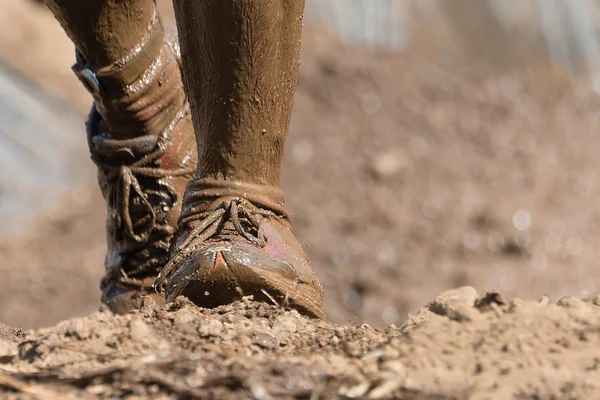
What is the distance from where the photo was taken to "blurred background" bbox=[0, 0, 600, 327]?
519cm

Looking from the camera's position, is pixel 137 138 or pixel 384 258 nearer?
pixel 137 138

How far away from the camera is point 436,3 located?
24.0 feet

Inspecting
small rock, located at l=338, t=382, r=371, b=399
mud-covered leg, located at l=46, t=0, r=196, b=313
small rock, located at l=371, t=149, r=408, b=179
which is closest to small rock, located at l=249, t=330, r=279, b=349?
small rock, located at l=338, t=382, r=371, b=399

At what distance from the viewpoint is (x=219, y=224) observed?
177 centimetres

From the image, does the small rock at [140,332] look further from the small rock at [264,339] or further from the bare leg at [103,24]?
the bare leg at [103,24]

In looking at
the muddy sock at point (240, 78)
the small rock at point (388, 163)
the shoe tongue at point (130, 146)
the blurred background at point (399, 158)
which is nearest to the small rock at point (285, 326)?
the muddy sock at point (240, 78)

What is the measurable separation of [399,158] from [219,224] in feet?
14.1

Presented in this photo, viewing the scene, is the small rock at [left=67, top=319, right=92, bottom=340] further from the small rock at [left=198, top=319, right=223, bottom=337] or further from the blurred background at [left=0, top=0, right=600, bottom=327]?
the blurred background at [left=0, top=0, right=600, bottom=327]

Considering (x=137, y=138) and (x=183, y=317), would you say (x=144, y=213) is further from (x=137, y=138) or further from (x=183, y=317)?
(x=183, y=317)

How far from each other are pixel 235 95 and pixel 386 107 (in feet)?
15.6

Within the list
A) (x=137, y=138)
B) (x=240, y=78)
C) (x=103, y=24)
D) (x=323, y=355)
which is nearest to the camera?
(x=323, y=355)

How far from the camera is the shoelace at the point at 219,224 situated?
174cm

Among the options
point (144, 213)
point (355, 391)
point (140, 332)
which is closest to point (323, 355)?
point (355, 391)

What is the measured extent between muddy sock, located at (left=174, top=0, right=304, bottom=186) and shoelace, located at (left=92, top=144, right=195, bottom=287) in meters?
0.43
